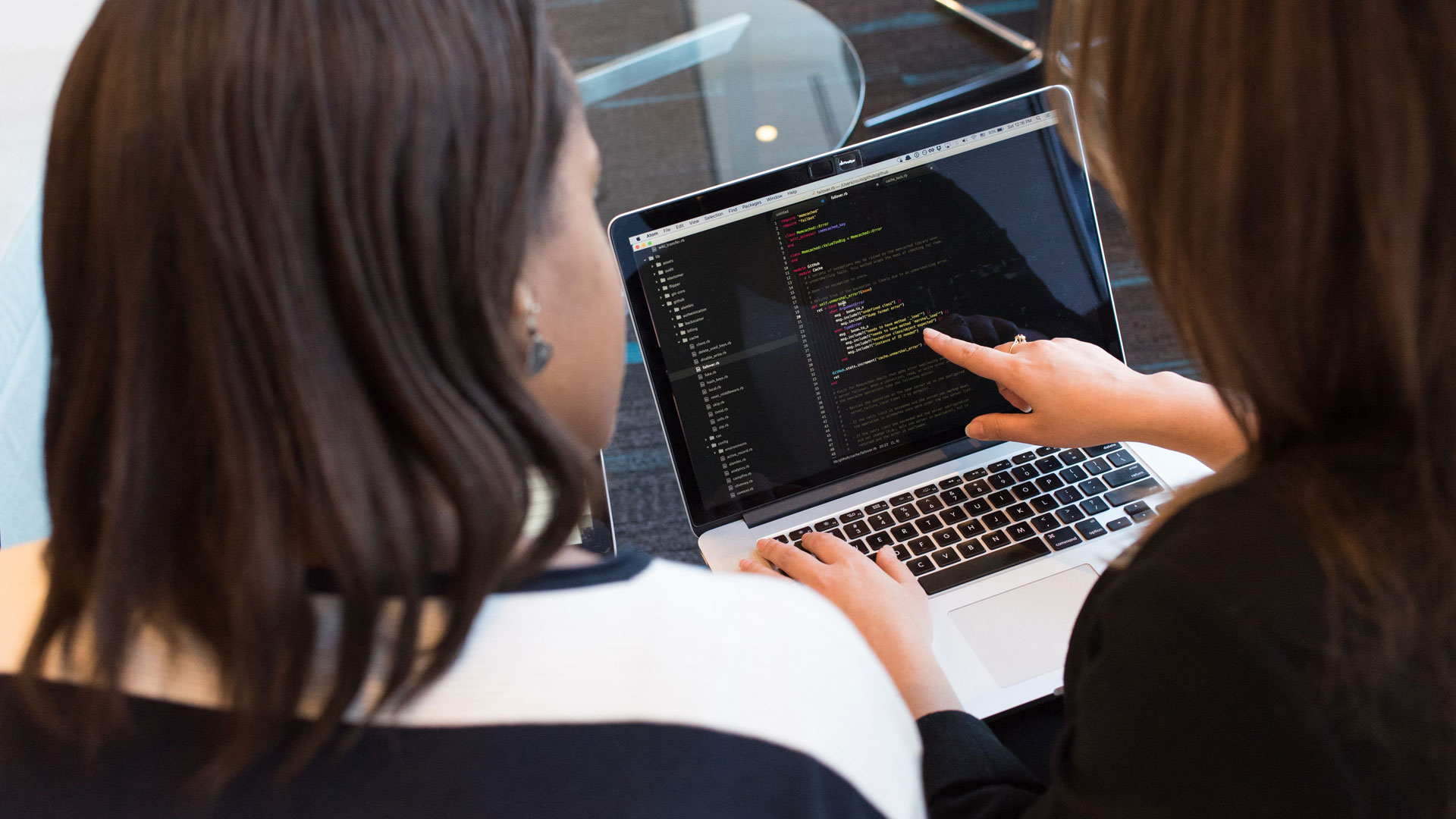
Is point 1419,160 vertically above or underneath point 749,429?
above

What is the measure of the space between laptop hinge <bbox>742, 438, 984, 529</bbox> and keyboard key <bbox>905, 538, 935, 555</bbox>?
0.08 m

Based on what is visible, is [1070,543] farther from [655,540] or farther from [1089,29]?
[655,540]

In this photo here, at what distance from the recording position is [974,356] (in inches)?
35.8

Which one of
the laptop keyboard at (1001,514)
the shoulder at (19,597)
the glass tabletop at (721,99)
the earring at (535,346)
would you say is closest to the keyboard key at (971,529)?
the laptop keyboard at (1001,514)

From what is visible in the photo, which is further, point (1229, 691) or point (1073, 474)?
point (1073, 474)

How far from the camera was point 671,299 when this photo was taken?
91 cm

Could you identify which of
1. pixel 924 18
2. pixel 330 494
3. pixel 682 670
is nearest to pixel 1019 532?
pixel 682 670

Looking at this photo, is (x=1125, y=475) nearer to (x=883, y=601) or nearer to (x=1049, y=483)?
(x=1049, y=483)

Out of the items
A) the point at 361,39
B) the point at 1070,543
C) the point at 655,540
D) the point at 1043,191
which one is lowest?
the point at 655,540

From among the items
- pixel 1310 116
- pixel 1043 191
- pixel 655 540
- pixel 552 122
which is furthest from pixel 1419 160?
pixel 655 540

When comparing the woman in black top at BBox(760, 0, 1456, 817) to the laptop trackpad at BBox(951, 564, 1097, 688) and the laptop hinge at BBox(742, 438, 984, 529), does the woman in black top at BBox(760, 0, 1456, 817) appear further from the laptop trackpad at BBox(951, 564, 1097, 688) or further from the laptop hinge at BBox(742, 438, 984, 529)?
the laptop hinge at BBox(742, 438, 984, 529)

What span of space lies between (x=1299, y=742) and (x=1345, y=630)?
0.06 metres

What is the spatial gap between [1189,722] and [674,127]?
6.56 ft

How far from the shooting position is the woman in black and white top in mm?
427
